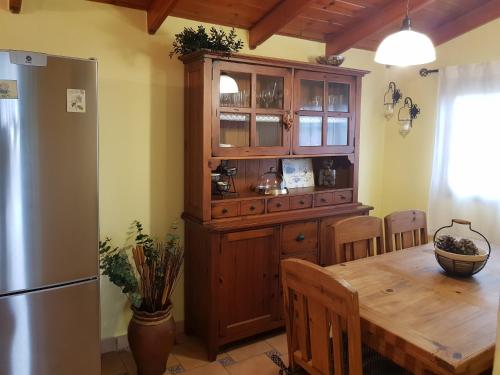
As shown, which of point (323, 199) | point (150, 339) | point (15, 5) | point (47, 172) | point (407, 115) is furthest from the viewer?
point (407, 115)

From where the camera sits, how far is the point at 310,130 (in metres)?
2.94

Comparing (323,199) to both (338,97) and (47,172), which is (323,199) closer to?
(338,97)

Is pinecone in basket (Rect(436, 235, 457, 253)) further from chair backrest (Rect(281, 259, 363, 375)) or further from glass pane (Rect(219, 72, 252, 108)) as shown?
glass pane (Rect(219, 72, 252, 108))

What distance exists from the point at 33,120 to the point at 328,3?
2050 mm

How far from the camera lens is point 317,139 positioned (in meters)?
2.97

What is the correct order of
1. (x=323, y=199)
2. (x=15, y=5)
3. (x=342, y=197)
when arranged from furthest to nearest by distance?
(x=342, y=197)
(x=323, y=199)
(x=15, y=5)

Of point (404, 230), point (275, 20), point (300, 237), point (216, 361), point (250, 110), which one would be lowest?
point (216, 361)

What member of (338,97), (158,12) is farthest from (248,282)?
(158,12)

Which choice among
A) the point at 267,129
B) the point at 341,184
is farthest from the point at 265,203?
the point at 341,184

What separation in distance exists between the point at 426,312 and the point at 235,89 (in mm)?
1677

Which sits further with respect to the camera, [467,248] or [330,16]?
[330,16]

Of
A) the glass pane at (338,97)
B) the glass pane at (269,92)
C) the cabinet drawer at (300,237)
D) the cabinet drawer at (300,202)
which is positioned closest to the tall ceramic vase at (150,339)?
the cabinet drawer at (300,237)

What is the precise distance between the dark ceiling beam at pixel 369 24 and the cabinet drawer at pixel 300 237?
4.70ft

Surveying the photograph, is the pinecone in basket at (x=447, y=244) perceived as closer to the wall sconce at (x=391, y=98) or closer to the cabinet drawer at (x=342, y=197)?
the cabinet drawer at (x=342, y=197)
